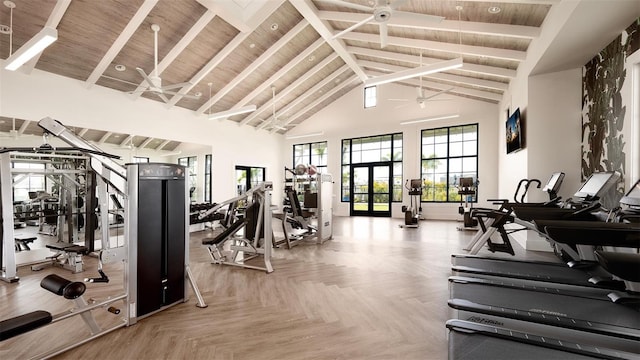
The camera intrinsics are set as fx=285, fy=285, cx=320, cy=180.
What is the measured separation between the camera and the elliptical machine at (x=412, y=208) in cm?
830

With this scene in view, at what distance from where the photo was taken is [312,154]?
13.1m

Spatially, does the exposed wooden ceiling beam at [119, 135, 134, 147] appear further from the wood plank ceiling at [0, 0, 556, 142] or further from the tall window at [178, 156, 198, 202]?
the tall window at [178, 156, 198, 202]

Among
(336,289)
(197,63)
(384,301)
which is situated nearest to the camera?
(384,301)

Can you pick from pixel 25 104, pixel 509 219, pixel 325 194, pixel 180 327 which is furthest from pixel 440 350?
pixel 25 104

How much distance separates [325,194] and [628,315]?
4767mm

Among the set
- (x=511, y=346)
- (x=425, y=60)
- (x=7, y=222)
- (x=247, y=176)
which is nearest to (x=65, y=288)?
(x=7, y=222)

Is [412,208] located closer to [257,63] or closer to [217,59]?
[257,63]

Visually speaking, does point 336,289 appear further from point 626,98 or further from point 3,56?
point 3,56

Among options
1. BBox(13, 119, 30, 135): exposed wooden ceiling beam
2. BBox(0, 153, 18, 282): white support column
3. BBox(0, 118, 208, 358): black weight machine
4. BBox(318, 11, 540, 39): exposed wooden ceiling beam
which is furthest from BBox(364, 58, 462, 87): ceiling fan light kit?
BBox(13, 119, 30, 135): exposed wooden ceiling beam

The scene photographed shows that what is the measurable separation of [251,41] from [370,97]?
601 centimetres

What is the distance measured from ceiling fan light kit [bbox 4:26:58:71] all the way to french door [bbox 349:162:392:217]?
31.8ft

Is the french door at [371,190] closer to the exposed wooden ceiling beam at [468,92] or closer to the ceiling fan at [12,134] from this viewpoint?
the exposed wooden ceiling beam at [468,92]

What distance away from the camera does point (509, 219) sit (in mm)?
3625

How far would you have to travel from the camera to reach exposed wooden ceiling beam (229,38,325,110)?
313 inches
